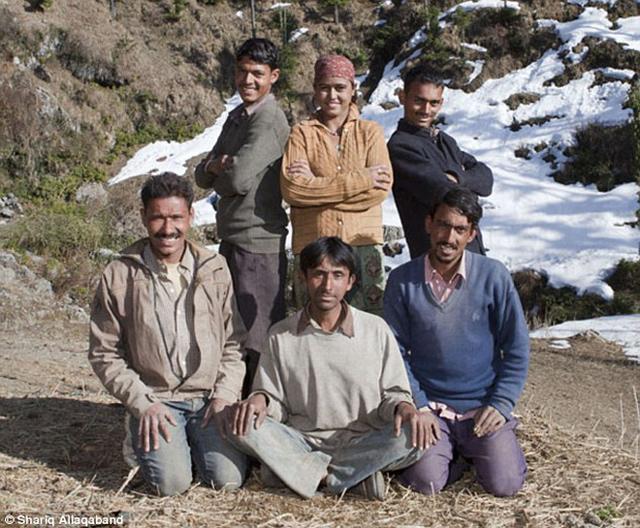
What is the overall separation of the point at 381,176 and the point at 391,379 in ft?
3.25

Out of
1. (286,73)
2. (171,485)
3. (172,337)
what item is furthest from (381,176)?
(286,73)

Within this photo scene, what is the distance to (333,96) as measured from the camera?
386 cm

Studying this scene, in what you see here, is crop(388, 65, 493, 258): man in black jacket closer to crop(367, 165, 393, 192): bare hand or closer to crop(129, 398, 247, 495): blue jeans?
crop(367, 165, 393, 192): bare hand

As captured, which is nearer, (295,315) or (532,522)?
(532,522)

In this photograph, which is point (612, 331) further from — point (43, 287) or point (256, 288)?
point (256, 288)

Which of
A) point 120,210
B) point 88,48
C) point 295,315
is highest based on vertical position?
point 88,48

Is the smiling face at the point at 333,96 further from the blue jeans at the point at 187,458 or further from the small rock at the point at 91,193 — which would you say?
the small rock at the point at 91,193

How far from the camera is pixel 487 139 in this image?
22.0 meters

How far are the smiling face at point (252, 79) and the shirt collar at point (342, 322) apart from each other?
3.99ft

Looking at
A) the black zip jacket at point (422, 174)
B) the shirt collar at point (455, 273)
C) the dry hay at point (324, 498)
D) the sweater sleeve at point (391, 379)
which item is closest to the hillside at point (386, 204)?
the dry hay at point (324, 498)

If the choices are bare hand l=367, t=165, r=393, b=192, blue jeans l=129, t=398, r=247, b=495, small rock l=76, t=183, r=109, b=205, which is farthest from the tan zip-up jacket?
small rock l=76, t=183, r=109, b=205

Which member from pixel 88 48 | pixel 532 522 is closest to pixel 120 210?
pixel 88 48

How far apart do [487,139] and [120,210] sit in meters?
10.0

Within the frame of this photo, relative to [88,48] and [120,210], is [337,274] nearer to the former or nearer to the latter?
[120,210]
